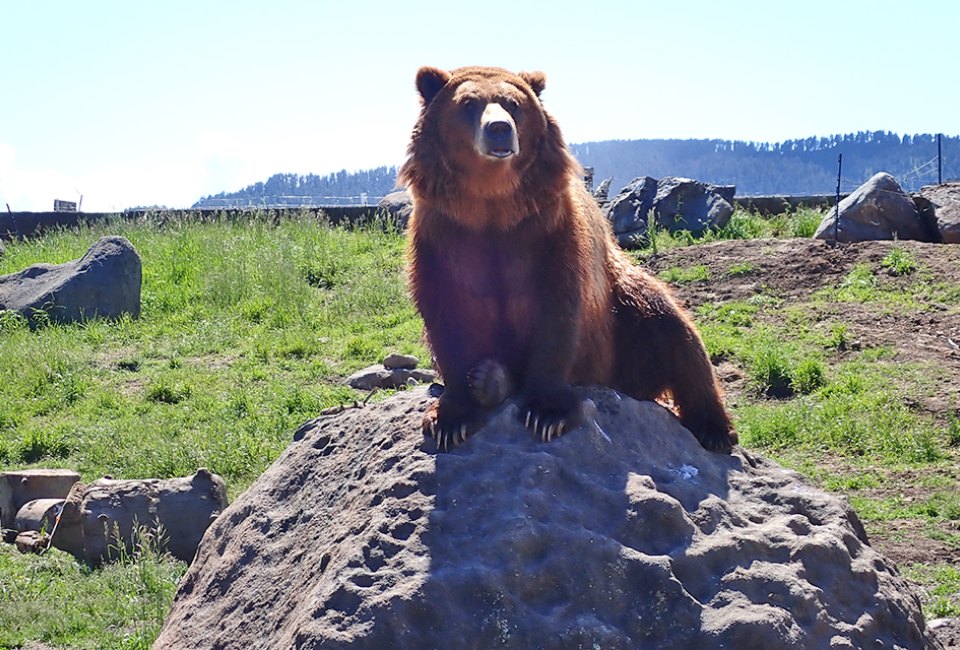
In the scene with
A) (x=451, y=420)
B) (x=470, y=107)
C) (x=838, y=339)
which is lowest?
(x=838, y=339)

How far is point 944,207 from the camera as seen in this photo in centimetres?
1404

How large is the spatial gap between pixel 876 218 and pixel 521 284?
1029cm

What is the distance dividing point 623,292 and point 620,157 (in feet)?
363

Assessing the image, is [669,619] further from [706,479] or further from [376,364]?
[376,364]

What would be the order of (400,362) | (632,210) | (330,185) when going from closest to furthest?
(400,362) → (632,210) → (330,185)

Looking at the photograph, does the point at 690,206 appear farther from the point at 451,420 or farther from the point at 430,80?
the point at 451,420

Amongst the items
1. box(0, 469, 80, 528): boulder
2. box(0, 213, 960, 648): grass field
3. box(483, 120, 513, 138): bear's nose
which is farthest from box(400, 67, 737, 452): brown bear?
box(0, 469, 80, 528): boulder

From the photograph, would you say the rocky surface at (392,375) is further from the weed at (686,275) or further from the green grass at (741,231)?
the green grass at (741,231)

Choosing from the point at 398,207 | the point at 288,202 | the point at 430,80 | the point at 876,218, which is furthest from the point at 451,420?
the point at 288,202

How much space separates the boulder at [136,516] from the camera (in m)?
6.97

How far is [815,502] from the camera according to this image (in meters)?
4.70

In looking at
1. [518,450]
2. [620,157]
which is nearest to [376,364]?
[518,450]

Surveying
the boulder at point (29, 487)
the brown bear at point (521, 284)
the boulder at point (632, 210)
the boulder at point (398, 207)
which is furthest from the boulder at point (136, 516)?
the boulder at point (398, 207)

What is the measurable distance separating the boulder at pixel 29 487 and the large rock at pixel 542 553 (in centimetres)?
341
